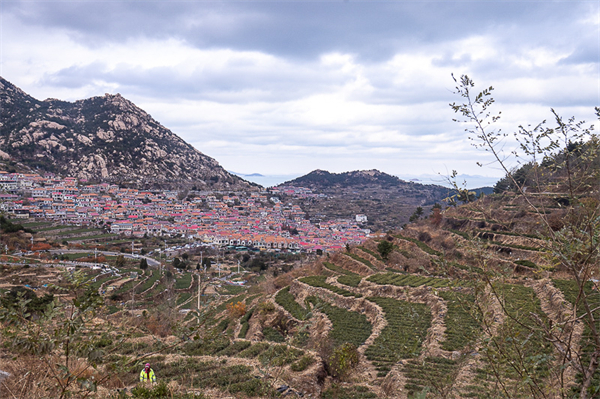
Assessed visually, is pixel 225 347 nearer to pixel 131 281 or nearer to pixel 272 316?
pixel 272 316

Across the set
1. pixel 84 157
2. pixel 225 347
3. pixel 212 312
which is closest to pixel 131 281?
pixel 225 347

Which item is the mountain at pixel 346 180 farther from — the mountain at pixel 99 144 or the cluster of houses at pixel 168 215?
the cluster of houses at pixel 168 215

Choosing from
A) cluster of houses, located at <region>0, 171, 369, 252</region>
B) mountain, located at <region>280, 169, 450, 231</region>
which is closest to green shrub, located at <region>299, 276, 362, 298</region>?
cluster of houses, located at <region>0, 171, 369, 252</region>

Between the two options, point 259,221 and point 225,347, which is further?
point 259,221

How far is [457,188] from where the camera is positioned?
2678 mm

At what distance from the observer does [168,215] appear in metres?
75.1

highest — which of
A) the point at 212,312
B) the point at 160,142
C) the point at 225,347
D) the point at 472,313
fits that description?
the point at 160,142

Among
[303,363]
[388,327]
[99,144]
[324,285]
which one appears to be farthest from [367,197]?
[303,363]

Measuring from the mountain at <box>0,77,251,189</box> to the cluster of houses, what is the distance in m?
8.35

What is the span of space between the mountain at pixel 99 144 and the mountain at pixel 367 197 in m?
31.8

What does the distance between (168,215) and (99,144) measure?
31586mm

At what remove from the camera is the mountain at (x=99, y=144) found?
78.1 meters

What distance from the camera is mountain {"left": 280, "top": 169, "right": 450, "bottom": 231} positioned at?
277ft

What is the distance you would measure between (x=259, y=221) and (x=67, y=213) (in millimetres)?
38262
